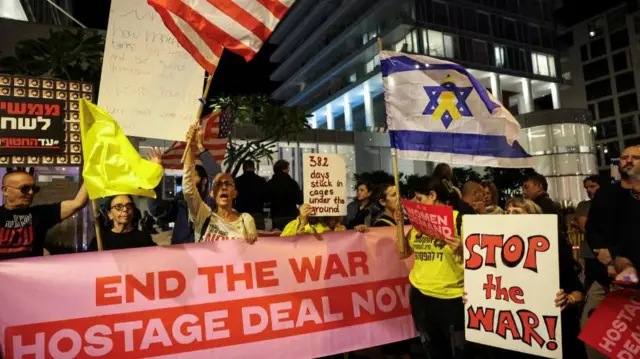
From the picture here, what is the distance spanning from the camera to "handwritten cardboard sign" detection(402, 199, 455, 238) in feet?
12.2

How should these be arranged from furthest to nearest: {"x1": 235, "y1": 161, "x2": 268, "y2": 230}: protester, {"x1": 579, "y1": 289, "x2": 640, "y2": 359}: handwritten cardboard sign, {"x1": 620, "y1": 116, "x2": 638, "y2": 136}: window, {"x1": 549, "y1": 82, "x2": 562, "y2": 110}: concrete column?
{"x1": 620, "y1": 116, "x2": 638, "y2": 136}: window → {"x1": 549, "y1": 82, "x2": 562, "y2": 110}: concrete column → {"x1": 235, "y1": 161, "x2": 268, "y2": 230}: protester → {"x1": 579, "y1": 289, "x2": 640, "y2": 359}: handwritten cardboard sign

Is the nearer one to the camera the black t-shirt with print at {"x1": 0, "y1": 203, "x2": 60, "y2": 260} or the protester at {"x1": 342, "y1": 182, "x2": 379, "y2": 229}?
A: the black t-shirt with print at {"x1": 0, "y1": 203, "x2": 60, "y2": 260}

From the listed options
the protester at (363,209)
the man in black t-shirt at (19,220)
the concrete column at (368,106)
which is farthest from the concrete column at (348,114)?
the man in black t-shirt at (19,220)

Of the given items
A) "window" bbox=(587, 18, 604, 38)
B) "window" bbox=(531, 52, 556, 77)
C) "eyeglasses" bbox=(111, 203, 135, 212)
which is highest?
"window" bbox=(587, 18, 604, 38)

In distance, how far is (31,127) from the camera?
5688mm

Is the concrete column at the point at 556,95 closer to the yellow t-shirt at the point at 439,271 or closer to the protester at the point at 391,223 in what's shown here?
the protester at the point at 391,223

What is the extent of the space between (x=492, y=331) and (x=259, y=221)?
14.0 feet

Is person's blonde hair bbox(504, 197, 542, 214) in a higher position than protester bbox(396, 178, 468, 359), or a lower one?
higher

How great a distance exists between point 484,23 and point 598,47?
94.9 ft

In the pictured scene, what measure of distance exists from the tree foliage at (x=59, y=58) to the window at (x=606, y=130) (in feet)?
218

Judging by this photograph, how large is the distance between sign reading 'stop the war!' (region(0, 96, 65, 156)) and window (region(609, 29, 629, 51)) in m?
68.0

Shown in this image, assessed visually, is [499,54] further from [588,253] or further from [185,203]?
[185,203]

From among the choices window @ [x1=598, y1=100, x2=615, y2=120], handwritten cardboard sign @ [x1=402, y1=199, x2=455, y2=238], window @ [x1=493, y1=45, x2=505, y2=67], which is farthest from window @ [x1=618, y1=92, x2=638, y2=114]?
handwritten cardboard sign @ [x1=402, y1=199, x2=455, y2=238]

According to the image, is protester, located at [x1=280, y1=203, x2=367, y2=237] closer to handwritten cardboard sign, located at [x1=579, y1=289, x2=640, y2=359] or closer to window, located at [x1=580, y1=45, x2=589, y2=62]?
handwritten cardboard sign, located at [x1=579, y1=289, x2=640, y2=359]
